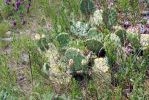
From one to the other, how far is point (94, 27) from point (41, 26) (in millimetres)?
1018

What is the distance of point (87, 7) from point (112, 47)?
1245 millimetres

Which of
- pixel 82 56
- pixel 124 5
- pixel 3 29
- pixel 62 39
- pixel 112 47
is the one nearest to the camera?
pixel 112 47

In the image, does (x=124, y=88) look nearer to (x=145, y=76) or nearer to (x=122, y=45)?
(x=145, y=76)

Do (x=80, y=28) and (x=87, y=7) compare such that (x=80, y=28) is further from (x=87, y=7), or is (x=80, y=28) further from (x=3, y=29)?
(x=3, y=29)

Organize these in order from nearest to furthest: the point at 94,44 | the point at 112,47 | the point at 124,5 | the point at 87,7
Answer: the point at 112,47
the point at 94,44
the point at 124,5
the point at 87,7

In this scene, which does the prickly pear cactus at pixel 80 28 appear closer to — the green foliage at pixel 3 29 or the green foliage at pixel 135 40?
the green foliage at pixel 135 40

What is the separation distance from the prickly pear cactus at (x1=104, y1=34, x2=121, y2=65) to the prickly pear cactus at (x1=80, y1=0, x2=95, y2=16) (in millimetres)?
878

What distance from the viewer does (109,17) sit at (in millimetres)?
4805

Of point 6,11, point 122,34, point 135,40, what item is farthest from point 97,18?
point 6,11

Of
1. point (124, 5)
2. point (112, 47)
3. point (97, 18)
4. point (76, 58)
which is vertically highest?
point (124, 5)

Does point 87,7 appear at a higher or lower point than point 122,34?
higher

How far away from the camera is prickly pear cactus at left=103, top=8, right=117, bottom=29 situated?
4797 mm

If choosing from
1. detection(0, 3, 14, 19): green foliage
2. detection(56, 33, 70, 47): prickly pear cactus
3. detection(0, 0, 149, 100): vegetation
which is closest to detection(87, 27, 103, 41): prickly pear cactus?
detection(0, 0, 149, 100): vegetation

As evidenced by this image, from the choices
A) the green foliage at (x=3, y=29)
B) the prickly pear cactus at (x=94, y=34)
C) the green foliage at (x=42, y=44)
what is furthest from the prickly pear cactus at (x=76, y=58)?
the green foliage at (x=3, y=29)
